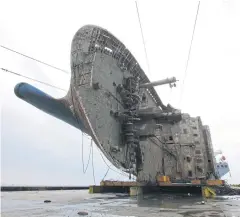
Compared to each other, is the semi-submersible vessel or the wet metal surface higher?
the semi-submersible vessel

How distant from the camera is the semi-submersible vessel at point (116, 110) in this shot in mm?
15250

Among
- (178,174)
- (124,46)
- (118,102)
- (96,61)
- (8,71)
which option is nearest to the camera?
(8,71)

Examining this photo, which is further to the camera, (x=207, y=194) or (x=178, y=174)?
(x=178, y=174)

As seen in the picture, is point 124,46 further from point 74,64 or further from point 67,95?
point 67,95

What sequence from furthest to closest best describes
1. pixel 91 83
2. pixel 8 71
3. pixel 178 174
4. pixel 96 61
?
1. pixel 178 174
2. pixel 96 61
3. pixel 91 83
4. pixel 8 71

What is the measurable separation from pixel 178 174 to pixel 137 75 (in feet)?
36.6

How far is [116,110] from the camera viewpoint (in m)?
17.9

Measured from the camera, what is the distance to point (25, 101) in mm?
15352

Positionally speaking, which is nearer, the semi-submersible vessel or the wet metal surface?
the wet metal surface

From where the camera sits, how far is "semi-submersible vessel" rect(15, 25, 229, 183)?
15250 millimetres

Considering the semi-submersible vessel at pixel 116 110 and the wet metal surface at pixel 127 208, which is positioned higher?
the semi-submersible vessel at pixel 116 110

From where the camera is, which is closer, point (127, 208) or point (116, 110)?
point (127, 208)

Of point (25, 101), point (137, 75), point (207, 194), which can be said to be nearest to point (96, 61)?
point (25, 101)

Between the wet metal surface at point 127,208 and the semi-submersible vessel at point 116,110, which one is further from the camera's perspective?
the semi-submersible vessel at point 116,110
